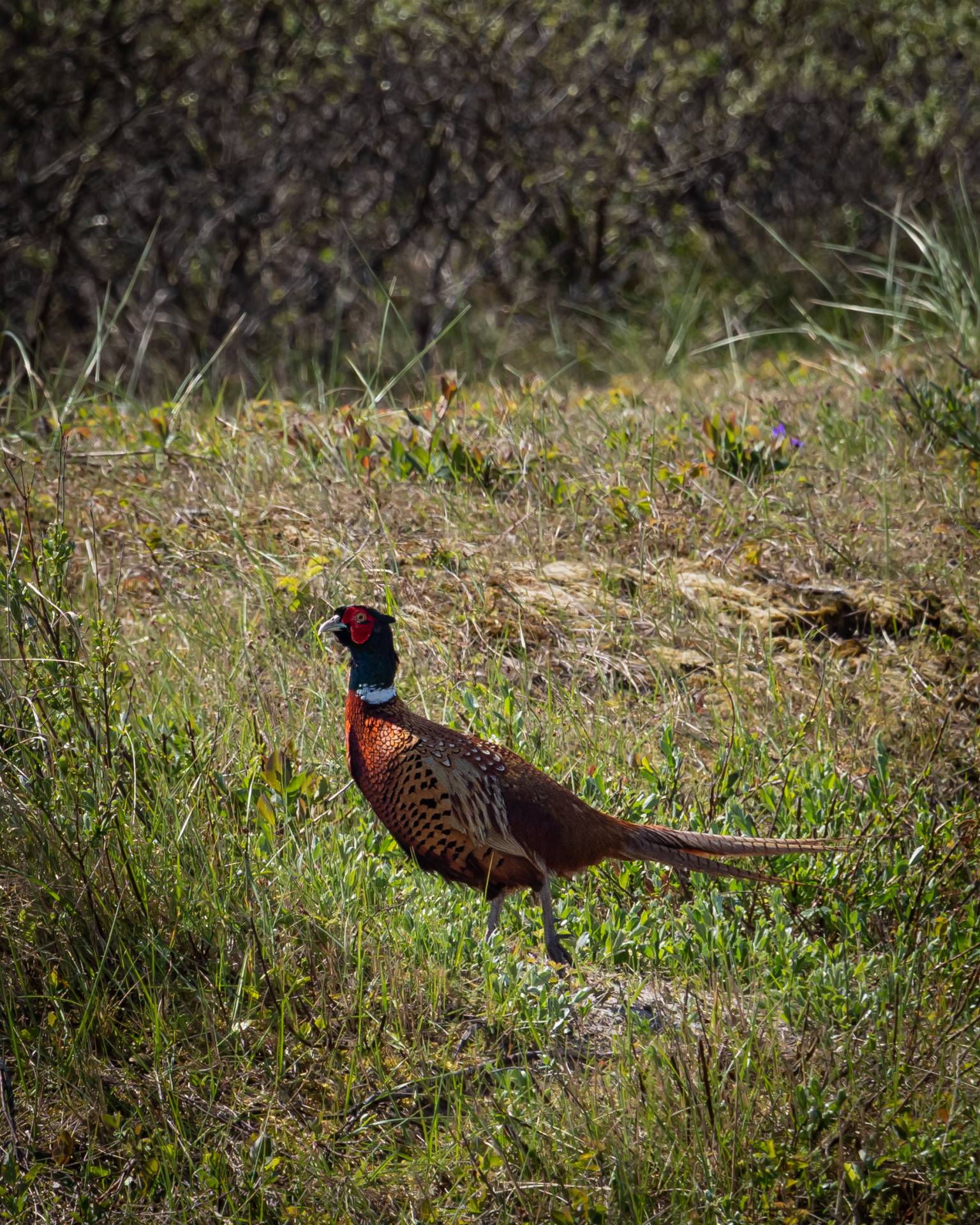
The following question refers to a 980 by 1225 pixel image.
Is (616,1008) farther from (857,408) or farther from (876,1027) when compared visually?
(857,408)

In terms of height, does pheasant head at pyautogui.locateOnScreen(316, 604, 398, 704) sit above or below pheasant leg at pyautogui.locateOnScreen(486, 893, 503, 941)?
above

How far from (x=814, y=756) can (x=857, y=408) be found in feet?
7.55

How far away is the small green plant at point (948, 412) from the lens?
4934mm

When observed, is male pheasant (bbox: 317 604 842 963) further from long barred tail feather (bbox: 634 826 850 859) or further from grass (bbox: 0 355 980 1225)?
grass (bbox: 0 355 980 1225)

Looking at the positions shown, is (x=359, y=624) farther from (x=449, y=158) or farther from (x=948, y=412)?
(x=449, y=158)

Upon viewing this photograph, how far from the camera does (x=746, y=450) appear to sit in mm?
4957

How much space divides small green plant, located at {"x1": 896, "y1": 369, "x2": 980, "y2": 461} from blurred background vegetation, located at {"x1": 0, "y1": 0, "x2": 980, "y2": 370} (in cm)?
227

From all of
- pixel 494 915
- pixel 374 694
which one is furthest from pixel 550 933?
pixel 374 694

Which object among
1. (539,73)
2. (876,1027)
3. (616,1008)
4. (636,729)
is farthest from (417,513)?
(539,73)

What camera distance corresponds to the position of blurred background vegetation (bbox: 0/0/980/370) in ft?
24.6

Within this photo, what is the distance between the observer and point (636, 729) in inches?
149

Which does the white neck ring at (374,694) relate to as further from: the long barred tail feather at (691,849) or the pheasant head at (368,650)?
the long barred tail feather at (691,849)

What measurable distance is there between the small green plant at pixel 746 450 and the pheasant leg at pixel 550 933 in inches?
94.7

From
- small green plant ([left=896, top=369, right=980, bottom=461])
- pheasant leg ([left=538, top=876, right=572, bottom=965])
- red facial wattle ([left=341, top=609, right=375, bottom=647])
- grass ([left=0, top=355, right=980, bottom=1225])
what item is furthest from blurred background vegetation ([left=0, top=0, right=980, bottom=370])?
pheasant leg ([left=538, top=876, right=572, bottom=965])
